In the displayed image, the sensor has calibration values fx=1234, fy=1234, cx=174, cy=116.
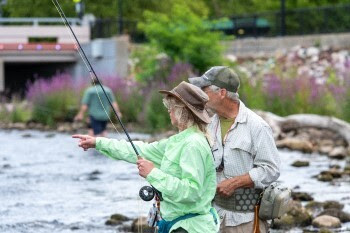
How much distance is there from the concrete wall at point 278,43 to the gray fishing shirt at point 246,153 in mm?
35899

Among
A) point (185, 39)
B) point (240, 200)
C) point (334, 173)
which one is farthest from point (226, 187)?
point (185, 39)

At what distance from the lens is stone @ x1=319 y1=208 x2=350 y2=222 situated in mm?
14539

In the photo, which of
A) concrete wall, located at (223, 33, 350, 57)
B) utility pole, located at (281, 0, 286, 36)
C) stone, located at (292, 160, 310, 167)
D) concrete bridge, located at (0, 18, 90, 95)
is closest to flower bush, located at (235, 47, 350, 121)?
stone, located at (292, 160, 310, 167)

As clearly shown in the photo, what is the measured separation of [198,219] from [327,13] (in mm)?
38178

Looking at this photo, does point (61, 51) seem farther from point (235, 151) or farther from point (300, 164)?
point (235, 151)

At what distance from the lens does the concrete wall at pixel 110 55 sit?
49969 mm

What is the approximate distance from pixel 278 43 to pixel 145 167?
3986cm

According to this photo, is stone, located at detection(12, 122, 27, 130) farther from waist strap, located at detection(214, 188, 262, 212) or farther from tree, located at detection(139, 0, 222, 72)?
waist strap, located at detection(214, 188, 262, 212)

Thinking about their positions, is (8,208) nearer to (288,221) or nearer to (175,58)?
(288,221)

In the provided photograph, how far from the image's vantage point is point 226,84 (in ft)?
24.8

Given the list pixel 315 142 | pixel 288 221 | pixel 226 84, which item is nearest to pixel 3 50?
pixel 315 142

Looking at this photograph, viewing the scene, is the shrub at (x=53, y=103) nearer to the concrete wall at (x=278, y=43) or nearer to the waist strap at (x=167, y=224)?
the concrete wall at (x=278, y=43)

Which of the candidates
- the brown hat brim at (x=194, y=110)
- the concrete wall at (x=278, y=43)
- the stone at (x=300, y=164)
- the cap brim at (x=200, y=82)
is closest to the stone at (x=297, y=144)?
the stone at (x=300, y=164)

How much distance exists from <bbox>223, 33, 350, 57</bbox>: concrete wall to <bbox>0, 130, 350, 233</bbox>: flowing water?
57.3 feet
